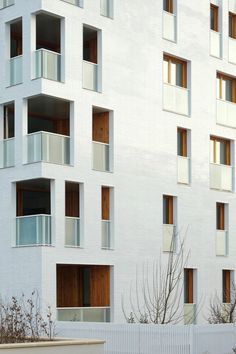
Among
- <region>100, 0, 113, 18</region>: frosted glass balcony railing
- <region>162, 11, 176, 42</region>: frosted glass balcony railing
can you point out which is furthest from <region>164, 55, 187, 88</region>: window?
<region>100, 0, 113, 18</region>: frosted glass balcony railing

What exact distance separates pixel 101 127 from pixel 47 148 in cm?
363

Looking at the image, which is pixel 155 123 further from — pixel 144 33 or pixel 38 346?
pixel 38 346

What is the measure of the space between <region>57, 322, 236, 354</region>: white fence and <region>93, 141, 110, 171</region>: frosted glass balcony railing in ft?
23.8

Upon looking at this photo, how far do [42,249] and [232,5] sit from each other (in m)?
16.6

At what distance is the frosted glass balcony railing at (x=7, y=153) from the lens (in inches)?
1275

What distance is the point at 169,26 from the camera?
123ft

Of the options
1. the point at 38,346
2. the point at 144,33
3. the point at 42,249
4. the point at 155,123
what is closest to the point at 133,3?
the point at 144,33

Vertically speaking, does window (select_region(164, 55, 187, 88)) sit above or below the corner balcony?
above

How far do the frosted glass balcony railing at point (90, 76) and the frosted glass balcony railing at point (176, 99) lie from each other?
401 cm

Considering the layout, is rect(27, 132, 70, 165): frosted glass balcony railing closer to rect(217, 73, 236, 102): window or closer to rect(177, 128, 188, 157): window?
rect(177, 128, 188, 157): window

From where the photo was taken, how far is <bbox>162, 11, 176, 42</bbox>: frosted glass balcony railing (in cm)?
3706

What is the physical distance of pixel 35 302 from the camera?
1217 inches

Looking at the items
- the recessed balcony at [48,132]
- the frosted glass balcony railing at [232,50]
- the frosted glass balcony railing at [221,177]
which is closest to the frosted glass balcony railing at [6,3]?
the recessed balcony at [48,132]

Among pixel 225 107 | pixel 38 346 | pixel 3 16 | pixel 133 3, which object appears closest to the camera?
pixel 38 346
